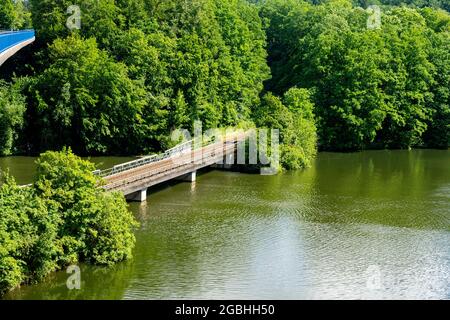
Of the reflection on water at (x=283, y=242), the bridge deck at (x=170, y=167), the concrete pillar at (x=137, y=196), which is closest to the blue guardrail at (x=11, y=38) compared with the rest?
the bridge deck at (x=170, y=167)

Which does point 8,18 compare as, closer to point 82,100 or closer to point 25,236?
point 82,100

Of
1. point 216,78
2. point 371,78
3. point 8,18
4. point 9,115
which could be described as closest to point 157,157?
point 9,115

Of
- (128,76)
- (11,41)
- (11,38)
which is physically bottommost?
(128,76)

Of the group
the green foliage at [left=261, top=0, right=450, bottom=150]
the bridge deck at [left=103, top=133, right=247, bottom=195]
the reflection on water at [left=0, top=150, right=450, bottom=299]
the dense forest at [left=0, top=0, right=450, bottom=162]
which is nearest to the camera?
the reflection on water at [left=0, top=150, right=450, bottom=299]

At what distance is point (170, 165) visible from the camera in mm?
44969

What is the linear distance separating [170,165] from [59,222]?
1762 cm

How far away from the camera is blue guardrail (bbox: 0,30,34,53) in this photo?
45694 mm

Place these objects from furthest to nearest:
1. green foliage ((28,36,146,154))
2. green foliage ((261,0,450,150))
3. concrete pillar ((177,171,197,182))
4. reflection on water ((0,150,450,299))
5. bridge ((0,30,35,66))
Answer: green foliage ((261,0,450,150)) → green foliage ((28,36,146,154)) → concrete pillar ((177,171,197,182)) → bridge ((0,30,35,66)) → reflection on water ((0,150,450,299))

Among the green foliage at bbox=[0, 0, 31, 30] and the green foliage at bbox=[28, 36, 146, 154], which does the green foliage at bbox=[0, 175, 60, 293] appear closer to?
the green foliage at bbox=[28, 36, 146, 154]

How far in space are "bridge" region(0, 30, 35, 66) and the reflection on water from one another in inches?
532

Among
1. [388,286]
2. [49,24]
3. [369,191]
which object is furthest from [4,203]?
[49,24]

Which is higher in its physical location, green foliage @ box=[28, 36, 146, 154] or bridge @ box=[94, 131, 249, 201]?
green foliage @ box=[28, 36, 146, 154]

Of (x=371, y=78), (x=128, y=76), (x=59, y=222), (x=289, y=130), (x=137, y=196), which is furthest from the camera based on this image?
(x=371, y=78)

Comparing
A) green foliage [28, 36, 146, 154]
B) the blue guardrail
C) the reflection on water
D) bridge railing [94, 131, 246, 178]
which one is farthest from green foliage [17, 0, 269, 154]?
the reflection on water
